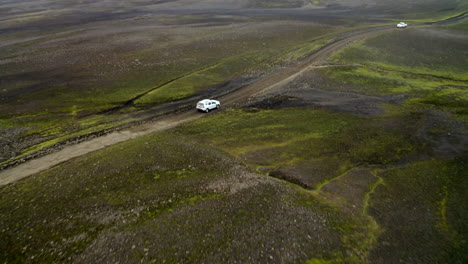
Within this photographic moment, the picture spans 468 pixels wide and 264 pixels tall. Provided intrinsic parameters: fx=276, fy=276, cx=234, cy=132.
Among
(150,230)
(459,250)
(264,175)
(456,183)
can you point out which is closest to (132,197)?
(150,230)

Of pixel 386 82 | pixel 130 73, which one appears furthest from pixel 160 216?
pixel 386 82

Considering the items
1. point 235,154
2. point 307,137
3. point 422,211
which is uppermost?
point 235,154

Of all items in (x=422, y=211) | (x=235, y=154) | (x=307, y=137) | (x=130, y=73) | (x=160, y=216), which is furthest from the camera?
(x=130, y=73)

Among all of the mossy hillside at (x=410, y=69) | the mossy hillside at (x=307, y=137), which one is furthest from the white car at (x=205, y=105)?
the mossy hillside at (x=410, y=69)

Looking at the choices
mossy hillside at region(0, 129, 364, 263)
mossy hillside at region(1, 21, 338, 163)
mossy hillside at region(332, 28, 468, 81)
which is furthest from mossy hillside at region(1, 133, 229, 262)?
mossy hillside at region(332, 28, 468, 81)

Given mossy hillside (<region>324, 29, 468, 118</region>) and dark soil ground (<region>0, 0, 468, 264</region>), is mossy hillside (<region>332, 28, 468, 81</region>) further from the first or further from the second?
dark soil ground (<region>0, 0, 468, 264</region>)

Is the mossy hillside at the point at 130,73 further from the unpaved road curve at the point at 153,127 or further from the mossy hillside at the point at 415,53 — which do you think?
the mossy hillside at the point at 415,53

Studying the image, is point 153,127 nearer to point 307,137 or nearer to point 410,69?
point 307,137
